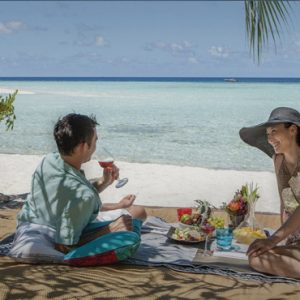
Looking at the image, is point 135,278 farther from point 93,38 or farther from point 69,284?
point 93,38

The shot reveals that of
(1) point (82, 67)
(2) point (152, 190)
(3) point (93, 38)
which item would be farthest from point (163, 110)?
(1) point (82, 67)

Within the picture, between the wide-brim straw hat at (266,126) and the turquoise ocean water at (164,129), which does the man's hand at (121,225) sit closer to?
the wide-brim straw hat at (266,126)

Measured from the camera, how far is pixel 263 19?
199 centimetres

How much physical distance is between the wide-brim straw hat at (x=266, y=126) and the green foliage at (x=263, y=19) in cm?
93

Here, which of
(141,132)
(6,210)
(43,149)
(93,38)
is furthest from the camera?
(93,38)

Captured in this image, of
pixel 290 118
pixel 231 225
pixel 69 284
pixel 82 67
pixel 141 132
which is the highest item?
pixel 82 67

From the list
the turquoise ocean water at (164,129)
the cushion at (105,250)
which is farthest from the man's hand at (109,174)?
the turquoise ocean water at (164,129)

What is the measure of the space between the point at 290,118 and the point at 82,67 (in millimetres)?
74869

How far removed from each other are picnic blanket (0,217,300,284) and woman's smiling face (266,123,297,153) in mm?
694

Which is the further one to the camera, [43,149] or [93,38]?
[93,38]

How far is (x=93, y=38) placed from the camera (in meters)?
67.1

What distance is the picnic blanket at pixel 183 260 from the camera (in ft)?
9.43

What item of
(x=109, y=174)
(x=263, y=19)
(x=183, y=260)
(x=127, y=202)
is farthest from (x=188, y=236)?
(x=263, y=19)

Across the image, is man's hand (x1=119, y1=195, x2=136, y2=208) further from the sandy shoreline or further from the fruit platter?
the sandy shoreline
